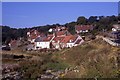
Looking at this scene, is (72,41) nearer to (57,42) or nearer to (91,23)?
(57,42)

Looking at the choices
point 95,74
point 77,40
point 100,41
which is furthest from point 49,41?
point 95,74

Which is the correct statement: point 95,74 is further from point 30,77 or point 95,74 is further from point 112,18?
point 112,18

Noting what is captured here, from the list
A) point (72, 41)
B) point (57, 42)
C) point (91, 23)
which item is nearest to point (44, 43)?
point (57, 42)

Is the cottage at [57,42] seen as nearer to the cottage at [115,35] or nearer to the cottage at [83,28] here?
the cottage at [115,35]

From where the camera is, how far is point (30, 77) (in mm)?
15359

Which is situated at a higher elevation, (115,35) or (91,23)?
(91,23)

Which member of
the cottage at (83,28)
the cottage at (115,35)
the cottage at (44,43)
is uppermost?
the cottage at (83,28)

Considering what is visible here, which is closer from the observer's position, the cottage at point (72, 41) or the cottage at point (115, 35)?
the cottage at point (115, 35)

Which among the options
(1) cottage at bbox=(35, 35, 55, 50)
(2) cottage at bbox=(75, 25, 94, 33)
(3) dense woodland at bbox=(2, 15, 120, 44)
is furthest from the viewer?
(2) cottage at bbox=(75, 25, 94, 33)

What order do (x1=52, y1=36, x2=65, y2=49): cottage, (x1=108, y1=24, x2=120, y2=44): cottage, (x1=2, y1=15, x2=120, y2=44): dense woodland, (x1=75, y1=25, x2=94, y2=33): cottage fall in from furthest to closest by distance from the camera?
(x1=75, y1=25, x2=94, y2=33): cottage
(x1=2, y1=15, x2=120, y2=44): dense woodland
(x1=52, y1=36, x2=65, y2=49): cottage
(x1=108, y1=24, x2=120, y2=44): cottage

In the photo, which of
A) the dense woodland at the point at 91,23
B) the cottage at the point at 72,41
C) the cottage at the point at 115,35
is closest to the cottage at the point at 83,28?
the dense woodland at the point at 91,23

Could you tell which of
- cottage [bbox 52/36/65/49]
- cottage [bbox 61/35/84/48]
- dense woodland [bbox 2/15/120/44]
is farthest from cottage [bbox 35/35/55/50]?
dense woodland [bbox 2/15/120/44]

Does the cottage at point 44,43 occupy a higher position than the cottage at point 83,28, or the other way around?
Result: the cottage at point 83,28

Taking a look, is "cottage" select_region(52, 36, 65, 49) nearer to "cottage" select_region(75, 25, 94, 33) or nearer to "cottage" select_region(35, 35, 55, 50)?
"cottage" select_region(35, 35, 55, 50)
